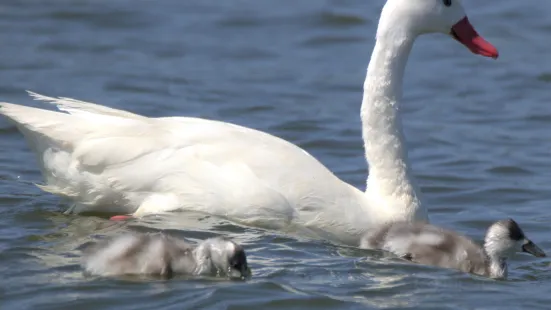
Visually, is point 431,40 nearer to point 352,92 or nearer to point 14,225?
point 352,92

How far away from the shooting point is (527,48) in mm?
18188

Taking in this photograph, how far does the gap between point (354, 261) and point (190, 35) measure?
9.28 meters

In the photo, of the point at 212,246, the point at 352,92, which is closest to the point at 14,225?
the point at 212,246

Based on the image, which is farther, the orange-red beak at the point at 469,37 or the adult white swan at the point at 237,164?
the orange-red beak at the point at 469,37

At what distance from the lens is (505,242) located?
369 inches

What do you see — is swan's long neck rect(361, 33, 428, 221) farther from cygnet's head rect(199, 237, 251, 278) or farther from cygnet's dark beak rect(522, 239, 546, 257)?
cygnet's head rect(199, 237, 251, 278)

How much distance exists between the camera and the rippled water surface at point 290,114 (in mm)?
8633

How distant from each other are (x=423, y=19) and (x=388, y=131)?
841 millimetres

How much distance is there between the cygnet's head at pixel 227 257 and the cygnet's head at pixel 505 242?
5.60ft

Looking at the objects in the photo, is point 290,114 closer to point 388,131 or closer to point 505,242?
point 388,131

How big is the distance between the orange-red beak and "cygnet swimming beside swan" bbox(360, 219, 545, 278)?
1.76 m

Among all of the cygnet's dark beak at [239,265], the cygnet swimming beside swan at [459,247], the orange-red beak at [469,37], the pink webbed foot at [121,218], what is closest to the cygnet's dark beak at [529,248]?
the cygnet swimming beside swan at [459,247]

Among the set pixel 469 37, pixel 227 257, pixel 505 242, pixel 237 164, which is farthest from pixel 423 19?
pixel 227 257

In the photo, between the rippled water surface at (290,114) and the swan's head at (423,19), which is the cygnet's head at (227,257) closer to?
the rippled water surface at (290,114)
